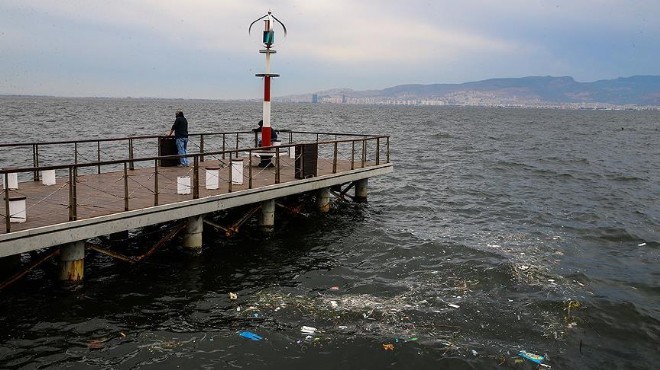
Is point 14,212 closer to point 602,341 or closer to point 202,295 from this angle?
point 202,295

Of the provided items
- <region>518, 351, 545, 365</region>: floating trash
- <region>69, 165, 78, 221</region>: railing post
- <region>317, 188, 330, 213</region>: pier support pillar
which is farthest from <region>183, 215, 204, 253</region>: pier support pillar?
<region>518, 351, 545, 365</region>: floating trash

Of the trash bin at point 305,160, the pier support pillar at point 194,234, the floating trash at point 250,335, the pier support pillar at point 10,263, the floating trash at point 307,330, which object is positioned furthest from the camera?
the trash bin at point 305,160

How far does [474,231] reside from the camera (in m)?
18.5

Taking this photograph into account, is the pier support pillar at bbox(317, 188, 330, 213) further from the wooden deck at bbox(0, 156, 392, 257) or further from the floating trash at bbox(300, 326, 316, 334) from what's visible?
the floating trash at bbox(300, 326, 316, 334)

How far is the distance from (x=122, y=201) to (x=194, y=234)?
1.94m

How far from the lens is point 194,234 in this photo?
46.3 ft


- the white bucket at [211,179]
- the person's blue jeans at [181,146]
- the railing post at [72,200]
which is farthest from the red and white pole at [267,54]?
the railing post at [72,200]

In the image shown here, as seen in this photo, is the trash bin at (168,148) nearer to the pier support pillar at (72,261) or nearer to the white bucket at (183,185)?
the white bucket at (183,185)

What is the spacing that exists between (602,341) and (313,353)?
5291mm

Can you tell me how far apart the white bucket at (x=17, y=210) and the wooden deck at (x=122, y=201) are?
0.45 feet

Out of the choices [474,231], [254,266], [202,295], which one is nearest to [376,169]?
[474,231]

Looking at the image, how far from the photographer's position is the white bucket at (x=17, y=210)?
1051 cm

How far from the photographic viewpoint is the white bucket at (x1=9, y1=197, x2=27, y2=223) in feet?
34.5

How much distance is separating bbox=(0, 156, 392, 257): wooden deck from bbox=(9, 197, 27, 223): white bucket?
14 centimetres
